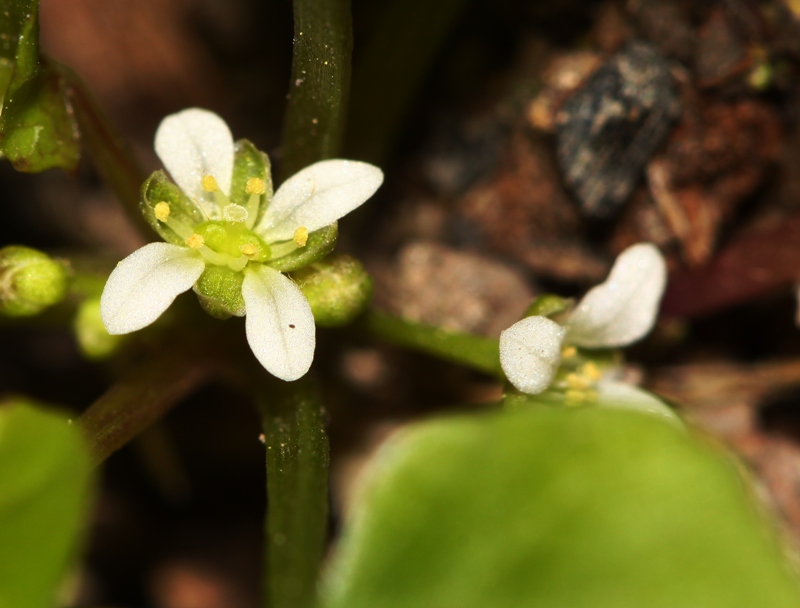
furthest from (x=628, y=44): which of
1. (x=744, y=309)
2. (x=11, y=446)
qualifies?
(x=11, y=446)

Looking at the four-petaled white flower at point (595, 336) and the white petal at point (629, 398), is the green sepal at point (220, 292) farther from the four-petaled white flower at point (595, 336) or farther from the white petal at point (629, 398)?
the white petal at point (629, 398)

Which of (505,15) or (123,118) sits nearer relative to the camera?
(505,15)

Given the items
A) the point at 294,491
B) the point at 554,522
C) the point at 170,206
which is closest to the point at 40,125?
the point at 170,206

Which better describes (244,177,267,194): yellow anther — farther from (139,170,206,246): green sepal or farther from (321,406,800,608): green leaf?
(321,406,800,608): green leaf

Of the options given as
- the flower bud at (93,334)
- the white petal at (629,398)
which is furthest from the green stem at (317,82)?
the white petal at (629,398)

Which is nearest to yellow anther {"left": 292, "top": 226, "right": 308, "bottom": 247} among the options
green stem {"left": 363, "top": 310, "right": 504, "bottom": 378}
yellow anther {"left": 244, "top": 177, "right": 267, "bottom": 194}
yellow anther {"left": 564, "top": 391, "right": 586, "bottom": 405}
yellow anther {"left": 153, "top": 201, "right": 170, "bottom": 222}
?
yellow anther {"left": 244, "top": 177, "right": 267, "bottom": 194}

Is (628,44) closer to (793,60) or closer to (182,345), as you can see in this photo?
(793,60)
